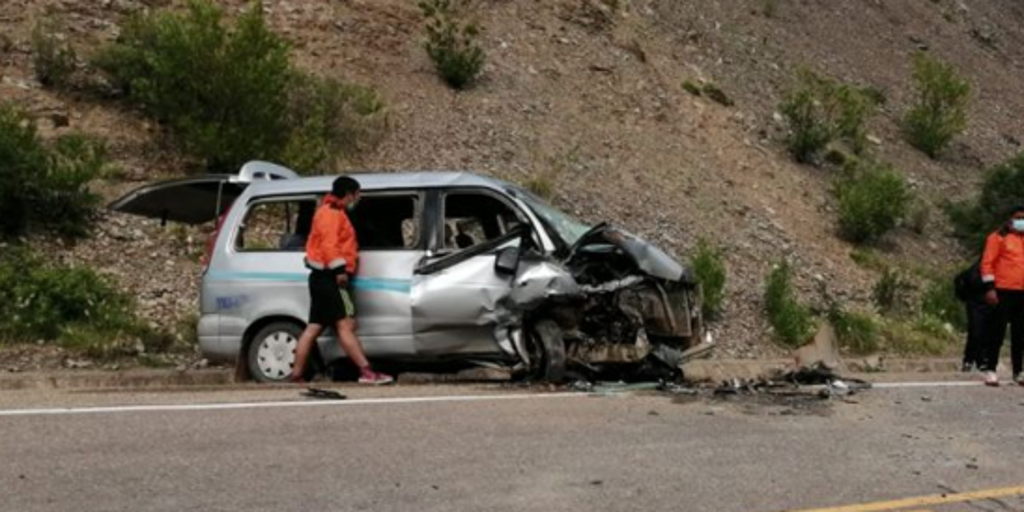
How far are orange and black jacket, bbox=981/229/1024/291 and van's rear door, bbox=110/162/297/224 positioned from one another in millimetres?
7542

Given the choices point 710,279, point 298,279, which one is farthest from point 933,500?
point 710,279

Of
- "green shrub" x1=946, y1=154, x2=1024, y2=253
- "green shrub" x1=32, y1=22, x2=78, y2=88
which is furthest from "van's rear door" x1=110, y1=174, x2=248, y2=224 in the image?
"green shrub" x1=946, y1=154, x2=1024, y2=253

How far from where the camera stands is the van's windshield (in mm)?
9428

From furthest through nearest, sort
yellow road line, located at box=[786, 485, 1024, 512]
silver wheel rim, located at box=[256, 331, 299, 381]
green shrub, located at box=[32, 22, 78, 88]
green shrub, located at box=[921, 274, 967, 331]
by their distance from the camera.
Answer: green shrub, located at box=[921, 274, 967, 331] → green shrub, located at box=[32, 22, 78, 88] → silver wheel rim, located at box=[256, 331, 299, 381] → yellow road line, located at box=[786, 485, 1024, 512]

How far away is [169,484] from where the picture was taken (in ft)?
19.1

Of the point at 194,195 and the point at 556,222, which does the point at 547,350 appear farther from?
the point at 194,195

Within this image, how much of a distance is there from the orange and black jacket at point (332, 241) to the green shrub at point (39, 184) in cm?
636

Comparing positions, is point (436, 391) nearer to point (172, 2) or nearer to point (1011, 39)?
point (172, 2)

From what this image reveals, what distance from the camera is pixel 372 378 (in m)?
9.30

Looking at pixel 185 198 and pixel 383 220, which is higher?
pixel 185 198

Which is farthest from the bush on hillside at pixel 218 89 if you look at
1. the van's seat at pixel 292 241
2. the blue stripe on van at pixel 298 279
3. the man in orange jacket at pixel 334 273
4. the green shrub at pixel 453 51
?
the man in orange jacket at pixel 334 273

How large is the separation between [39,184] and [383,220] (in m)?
6.46

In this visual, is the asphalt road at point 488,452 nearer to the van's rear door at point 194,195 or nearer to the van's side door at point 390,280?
the van's side door at point 390,280

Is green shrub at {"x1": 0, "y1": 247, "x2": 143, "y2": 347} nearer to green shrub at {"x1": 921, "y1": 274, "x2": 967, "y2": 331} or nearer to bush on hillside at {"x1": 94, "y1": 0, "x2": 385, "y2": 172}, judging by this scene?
bush on hillside at {"x1": 94, "y1": 0, "x2": 385, "y2": 172}
